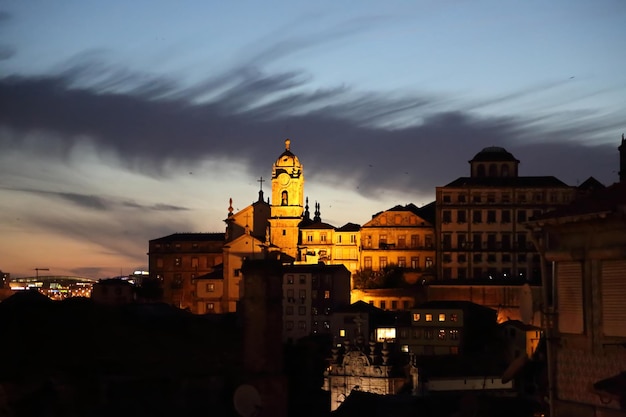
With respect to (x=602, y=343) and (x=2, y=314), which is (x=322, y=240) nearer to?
(x=2, y=314)

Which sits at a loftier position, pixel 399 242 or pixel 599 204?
pixel 399 242

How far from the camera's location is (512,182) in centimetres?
8338

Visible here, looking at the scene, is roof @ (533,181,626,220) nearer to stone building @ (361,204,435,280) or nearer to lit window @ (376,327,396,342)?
lit window @ (376,327,396,342)

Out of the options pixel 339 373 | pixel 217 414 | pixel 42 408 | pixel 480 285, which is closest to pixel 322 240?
pixel 480 285

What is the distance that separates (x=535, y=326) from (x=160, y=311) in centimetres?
2606

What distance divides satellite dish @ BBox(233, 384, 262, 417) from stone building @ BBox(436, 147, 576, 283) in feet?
193

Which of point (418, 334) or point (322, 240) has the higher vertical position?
point (322, 240)

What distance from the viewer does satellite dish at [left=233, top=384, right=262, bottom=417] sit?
77.7ft

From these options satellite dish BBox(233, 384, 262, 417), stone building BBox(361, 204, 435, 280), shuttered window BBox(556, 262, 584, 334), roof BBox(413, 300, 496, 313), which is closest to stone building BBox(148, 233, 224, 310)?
stone building BBox(361, 204, 435, 280)

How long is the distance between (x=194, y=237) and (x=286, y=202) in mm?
14760

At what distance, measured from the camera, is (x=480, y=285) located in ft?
245

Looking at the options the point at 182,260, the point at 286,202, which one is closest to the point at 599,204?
the point at 286,202

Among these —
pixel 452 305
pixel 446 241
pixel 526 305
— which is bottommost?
pixel 526 305

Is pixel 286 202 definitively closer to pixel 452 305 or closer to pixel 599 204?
pixel 452 305
